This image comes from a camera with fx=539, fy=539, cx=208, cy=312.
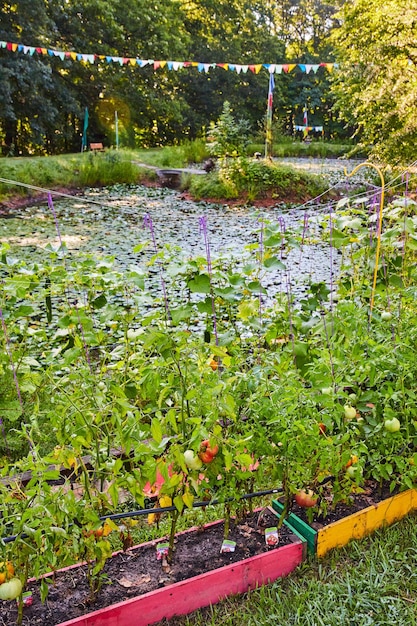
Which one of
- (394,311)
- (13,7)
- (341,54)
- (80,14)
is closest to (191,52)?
(80,14)

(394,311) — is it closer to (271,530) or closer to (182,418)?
(271,530)

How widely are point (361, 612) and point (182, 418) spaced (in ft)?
2.28

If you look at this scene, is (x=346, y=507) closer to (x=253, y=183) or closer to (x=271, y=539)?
(x=271, y=539)

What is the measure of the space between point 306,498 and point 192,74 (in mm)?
21245

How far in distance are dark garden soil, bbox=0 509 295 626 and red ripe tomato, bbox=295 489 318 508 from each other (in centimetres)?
10

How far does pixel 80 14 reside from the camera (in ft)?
51.2

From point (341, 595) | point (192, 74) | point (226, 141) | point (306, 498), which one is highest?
point (192, 74)

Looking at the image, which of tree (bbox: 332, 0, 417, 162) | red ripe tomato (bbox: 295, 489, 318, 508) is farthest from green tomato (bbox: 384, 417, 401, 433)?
tree (bbox: 332, 0, 417, 162)

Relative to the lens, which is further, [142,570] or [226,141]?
[226,141]

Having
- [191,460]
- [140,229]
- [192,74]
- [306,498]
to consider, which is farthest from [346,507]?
[192,74]

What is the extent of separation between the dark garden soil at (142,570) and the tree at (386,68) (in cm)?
625

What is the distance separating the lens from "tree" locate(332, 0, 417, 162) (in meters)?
6.65

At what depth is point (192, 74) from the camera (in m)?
20.5

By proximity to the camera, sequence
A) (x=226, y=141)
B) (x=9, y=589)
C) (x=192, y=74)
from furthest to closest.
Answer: (x=192, y=74), (x=226, y=141), (x=9, y=589)
